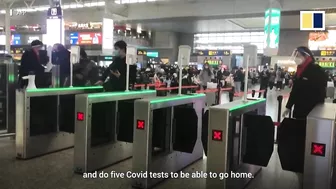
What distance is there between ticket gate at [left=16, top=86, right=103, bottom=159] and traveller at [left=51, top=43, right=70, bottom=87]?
1139 millimetres

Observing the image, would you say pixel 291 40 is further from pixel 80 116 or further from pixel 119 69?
pixel 80 116

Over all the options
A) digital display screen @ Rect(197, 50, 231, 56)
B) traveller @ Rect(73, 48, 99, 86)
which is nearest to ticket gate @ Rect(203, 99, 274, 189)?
traveller @ Rect(73, 48, 99, 86)

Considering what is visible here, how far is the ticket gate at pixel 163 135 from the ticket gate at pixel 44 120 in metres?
1.72

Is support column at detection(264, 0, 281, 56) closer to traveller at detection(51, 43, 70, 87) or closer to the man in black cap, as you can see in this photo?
traveller at detection(51, 43, 70, 87)

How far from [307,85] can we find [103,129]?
2.73 meters

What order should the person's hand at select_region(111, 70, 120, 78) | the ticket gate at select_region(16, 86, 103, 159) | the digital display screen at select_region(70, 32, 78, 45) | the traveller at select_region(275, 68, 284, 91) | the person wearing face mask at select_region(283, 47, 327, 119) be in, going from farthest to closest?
the digital display screen at select_region(70, 32, 78, 45)
the traveller at select_region(275, 68, 284, 91)
the person's hand at select_region(111, 70, 120, 78)
the ticket gate at select_region(16, 86, 103, 159)
the person wearing face mask at select_region(283, 47, 327, 119)

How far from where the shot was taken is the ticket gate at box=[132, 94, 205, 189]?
3748 millimetres

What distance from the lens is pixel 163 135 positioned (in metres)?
4.30

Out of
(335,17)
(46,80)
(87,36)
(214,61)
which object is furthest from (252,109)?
(214,61)

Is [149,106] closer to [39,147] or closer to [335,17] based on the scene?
[39,147]

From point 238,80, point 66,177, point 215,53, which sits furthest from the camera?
point 215,53

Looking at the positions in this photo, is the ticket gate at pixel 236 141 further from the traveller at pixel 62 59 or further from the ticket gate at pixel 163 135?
the traveller at pixel 62 59

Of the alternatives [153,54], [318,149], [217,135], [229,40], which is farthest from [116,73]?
[229,40]

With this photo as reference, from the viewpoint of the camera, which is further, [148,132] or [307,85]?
[307,85]
